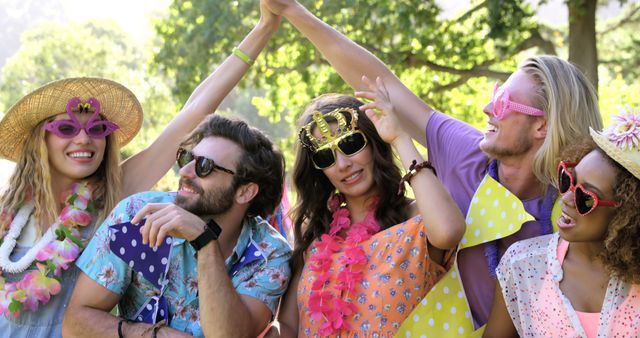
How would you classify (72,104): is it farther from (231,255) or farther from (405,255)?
(405,255)

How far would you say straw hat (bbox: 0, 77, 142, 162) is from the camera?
368 cm

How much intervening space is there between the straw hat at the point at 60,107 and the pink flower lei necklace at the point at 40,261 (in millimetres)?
483

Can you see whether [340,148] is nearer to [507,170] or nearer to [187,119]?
[507,170]

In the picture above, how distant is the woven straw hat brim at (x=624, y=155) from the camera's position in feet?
8.22

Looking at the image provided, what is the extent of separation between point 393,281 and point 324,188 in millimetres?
677

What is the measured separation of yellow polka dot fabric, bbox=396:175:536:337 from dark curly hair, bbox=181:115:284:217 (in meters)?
0.94

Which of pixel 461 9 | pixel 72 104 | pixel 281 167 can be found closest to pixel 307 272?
pixel 281 167

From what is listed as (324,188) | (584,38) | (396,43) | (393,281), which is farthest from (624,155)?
(396,43)

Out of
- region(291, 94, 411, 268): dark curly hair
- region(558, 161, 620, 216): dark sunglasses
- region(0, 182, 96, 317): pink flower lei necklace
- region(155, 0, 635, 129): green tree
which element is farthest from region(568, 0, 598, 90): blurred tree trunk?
region(0, 182, 96, 317): pink flower lei necklace

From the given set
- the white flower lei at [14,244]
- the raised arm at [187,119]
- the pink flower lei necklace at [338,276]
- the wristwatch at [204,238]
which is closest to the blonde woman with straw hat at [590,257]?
the pink flower lei necklace at [338,276]

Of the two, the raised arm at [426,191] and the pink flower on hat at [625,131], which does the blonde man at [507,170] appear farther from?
the pink flower on hat at [625,131]

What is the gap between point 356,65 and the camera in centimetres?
371

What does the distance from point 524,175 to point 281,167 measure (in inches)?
44.2

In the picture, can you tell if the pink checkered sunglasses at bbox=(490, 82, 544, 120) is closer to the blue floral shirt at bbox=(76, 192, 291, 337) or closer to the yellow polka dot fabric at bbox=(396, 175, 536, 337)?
the yellow polka dot fabric at bbox=(396, 175, 536, 337)
